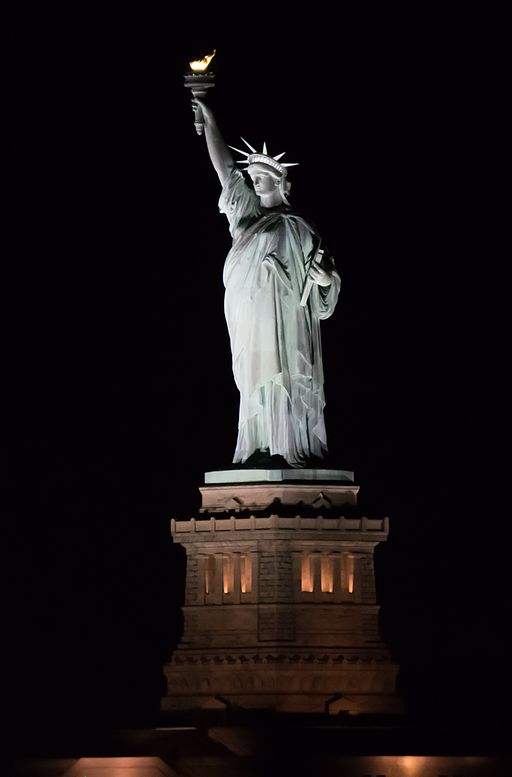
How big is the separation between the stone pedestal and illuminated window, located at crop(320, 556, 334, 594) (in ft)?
0.06

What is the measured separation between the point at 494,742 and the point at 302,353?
7935 mm

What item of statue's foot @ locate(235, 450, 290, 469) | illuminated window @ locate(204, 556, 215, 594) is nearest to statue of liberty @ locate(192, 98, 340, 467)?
statue's foot @ locate(235, 450, 290, 469)

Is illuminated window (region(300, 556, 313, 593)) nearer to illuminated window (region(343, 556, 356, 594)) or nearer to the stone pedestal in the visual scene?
the stone pedestal

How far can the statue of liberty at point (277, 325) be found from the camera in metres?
54.7

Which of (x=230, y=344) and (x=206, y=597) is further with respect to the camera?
(x=230, y=344)

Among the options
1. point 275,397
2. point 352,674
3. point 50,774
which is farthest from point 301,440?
point 50,774

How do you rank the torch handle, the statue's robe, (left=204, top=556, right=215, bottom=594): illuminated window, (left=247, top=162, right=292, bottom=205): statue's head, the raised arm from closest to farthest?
(left=204, top=556, right=215, bottom=594): illuminated window, the statue's robe, (left=247, top=162, right=292, bottom=205): statue's head, the raised arm, the torch handle

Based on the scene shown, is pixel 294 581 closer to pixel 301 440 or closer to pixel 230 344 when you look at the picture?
pixel 301 440

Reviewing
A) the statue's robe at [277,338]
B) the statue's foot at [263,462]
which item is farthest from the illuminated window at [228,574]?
the statue's robe at [277,338]

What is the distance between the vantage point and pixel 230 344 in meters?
60.8

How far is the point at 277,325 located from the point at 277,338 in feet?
0.78

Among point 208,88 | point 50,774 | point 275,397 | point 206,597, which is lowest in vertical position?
point 50,774

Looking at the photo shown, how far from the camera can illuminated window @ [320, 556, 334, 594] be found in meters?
54.2

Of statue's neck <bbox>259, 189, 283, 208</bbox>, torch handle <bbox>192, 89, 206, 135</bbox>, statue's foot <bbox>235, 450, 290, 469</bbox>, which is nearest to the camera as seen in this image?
statue's foot <bbox>235, 450, 290, 469</bbox>
